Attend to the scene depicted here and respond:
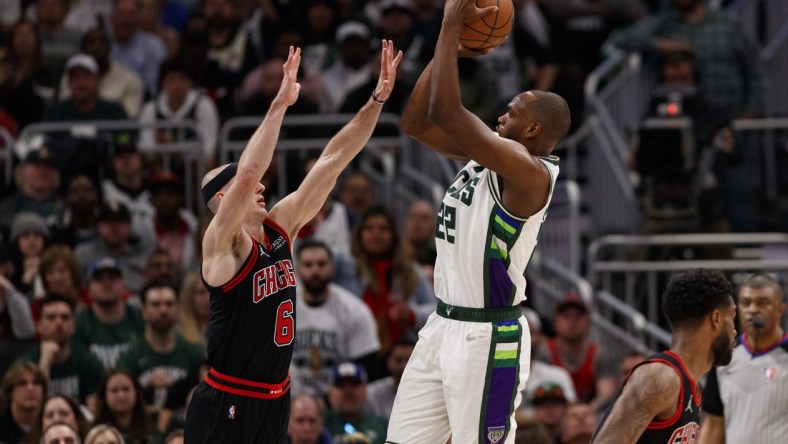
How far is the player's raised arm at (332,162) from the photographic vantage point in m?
8.43

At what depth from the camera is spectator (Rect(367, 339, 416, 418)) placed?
1268 centimetres

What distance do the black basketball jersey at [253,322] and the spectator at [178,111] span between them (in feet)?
23.0

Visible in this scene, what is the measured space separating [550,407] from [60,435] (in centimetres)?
419

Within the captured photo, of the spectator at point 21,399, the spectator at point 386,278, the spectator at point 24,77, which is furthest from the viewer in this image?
the spectator at point 24,77

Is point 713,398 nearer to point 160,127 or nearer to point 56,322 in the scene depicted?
point 56,322

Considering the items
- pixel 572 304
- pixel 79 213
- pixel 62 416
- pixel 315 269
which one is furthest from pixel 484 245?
pixel 79 213

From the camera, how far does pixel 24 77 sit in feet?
52.5

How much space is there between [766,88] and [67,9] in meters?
8.32

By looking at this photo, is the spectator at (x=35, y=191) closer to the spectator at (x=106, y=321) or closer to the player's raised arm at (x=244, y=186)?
the spectator at (x=106, y=321)

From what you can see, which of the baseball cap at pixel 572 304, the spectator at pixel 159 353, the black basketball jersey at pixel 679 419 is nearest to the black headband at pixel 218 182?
the black basketball jersey at pixel 679 419

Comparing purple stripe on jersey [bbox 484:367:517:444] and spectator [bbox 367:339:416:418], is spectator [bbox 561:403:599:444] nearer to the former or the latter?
spectator [bbox 367:339:416:418]

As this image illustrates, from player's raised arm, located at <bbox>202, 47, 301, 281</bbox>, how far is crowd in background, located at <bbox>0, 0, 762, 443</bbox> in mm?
3428


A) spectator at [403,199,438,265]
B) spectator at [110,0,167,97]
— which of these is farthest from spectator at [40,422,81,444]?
spectator at [110,0,167,97]

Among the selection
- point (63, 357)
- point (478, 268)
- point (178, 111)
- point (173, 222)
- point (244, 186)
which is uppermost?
point (178, 111)
